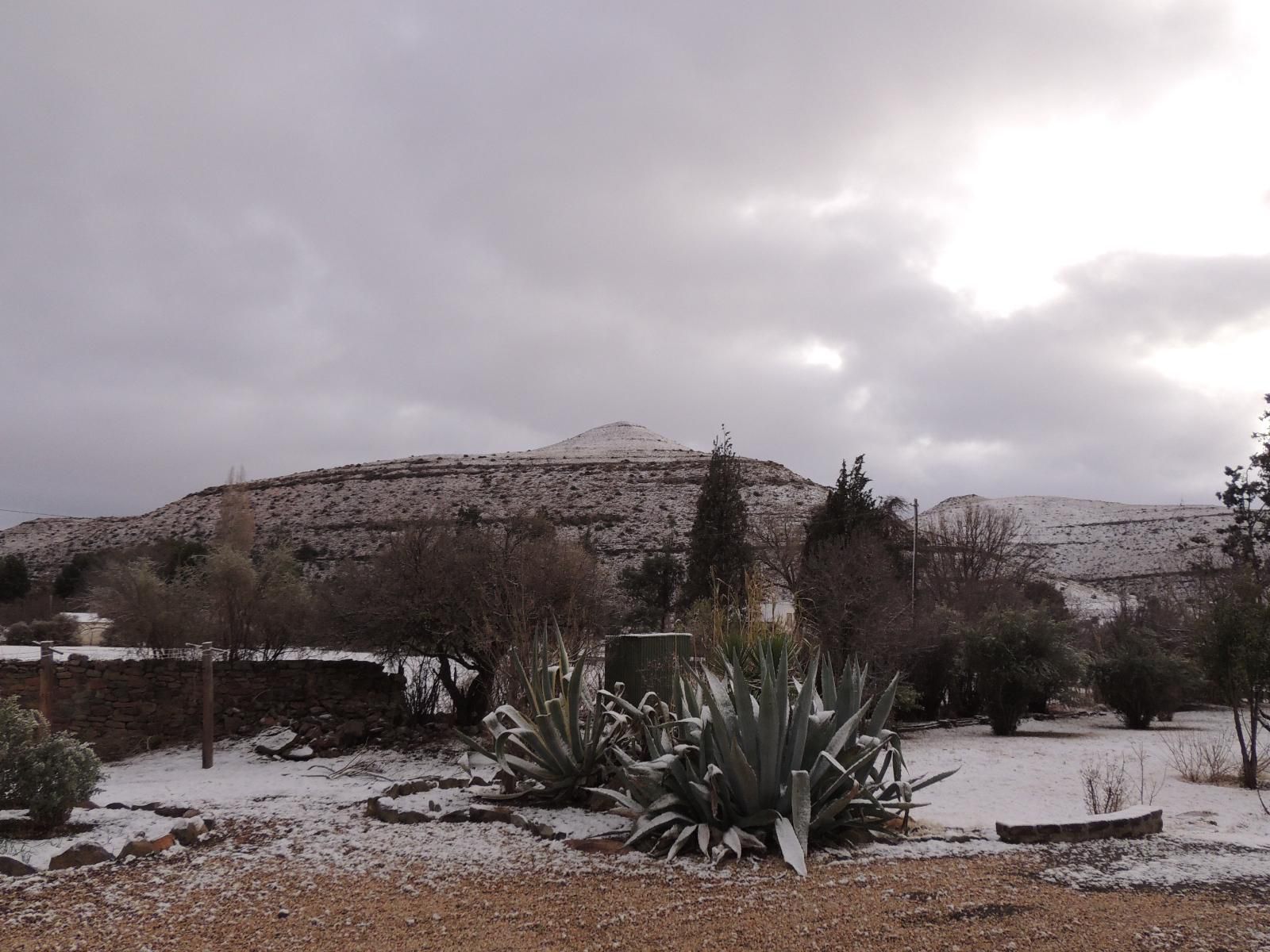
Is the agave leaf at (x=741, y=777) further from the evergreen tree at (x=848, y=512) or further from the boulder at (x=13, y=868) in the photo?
the evergreen tree at (x=848, y=512)

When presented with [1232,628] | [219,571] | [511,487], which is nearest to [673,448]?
[511,487]

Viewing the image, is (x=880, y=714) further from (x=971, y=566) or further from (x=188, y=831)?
(x=971, y=566)

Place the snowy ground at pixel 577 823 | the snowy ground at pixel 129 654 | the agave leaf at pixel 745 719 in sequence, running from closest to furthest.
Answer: the snowy ground at pixel 577 823 < the agave leaf at pixel 745 719 < the snowy ground at pixel 129 654

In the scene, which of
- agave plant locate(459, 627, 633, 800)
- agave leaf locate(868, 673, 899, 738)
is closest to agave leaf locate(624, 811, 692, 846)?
agave plant locate(459, 627, 633, 800)

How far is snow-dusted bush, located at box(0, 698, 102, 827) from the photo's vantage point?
20.5 ft

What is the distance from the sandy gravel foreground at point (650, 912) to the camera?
377 cm

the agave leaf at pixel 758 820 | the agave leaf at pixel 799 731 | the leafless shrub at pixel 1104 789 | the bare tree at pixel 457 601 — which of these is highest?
the bare tree at pixel 457 601

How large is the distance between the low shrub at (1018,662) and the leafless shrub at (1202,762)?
2.76 metres

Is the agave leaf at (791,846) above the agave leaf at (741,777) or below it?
below

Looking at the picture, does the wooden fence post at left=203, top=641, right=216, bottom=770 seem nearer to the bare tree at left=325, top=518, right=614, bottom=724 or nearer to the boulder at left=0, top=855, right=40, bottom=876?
the bare tree at left=325, top=518, right=614, bottom=724

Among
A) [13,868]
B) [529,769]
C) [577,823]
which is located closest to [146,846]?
[13,868]

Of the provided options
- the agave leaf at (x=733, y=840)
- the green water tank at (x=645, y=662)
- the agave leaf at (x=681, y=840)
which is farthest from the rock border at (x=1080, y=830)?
the green water tank at (x=645, y=662)

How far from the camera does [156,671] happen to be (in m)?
13.7

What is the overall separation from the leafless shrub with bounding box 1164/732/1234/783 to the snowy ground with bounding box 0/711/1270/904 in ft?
0.69
